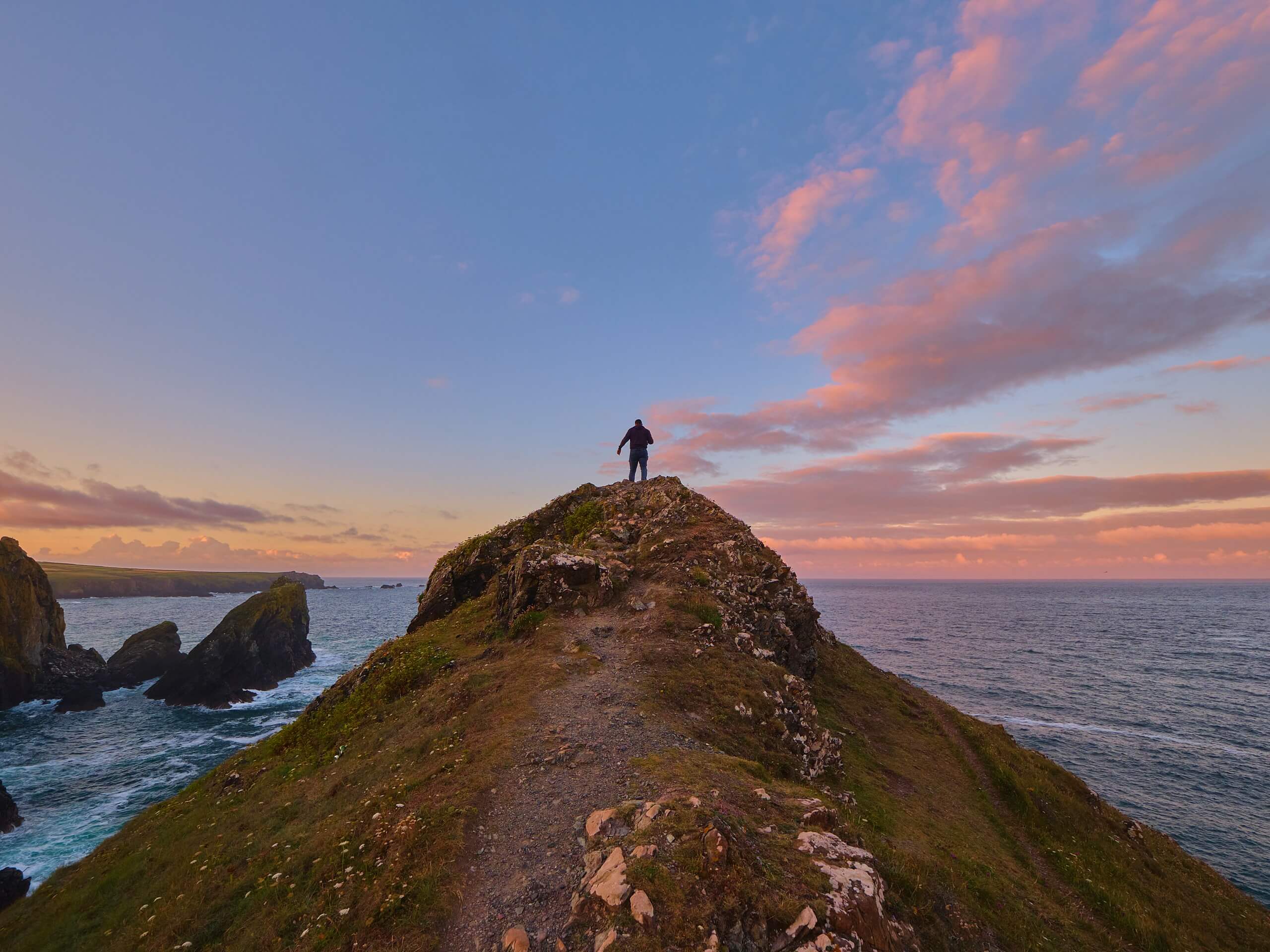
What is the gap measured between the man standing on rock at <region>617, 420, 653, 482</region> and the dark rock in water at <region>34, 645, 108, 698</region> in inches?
2896

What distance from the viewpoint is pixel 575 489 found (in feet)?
132

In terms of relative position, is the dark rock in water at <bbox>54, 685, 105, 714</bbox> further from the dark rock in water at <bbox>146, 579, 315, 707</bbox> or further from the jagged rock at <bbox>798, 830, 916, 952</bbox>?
the jagged rock at <bbox>798, 830, 916, 952</bbox>

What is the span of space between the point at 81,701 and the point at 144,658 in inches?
630

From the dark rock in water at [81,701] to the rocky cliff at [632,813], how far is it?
58510 millimetres

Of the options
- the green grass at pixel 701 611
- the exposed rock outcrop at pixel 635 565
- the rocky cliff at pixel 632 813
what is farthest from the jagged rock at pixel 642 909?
the exposed rock outcrop at pixel 635 565

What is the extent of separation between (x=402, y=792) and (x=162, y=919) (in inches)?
236

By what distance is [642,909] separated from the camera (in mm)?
8531

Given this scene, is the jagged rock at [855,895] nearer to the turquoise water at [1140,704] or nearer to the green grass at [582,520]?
the green grass at [582,520]

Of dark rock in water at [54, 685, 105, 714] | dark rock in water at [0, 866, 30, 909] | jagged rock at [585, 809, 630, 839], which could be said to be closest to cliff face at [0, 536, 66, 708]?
dark rock in water at [54, 685, 105, 714]

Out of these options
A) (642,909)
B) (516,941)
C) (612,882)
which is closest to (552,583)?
(612,882)

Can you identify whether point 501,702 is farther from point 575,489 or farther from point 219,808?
point 575,489

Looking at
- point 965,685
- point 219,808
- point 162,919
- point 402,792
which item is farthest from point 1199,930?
point 965,685

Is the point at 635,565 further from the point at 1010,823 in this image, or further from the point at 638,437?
the point at 1010,823

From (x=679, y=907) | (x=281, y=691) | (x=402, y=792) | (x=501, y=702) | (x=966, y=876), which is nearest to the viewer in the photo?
(x=679, y=907)
